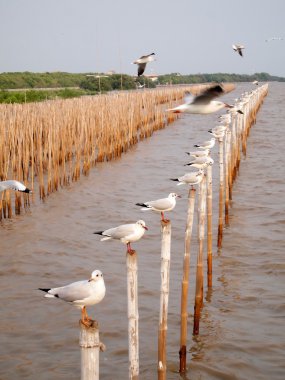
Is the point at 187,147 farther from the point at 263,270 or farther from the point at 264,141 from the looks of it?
the point at 263,270

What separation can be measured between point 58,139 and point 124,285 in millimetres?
5996

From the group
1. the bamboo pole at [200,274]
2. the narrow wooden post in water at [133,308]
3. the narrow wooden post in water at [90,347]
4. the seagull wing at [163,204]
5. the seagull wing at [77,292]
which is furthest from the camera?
the seagull wing at [163,204]

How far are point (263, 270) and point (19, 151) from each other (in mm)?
4965

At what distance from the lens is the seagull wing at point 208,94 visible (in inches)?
224

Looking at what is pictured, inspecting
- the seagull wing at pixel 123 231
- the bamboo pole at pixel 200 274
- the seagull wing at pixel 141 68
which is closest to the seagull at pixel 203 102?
the bamboo pole at pixel 200 274

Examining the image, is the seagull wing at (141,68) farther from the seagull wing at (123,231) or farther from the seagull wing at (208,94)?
the seagull wing at (123,231)

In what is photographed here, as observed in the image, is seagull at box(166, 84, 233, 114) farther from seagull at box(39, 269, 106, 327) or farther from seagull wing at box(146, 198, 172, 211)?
seagull at box(39, 269, 106, 327)

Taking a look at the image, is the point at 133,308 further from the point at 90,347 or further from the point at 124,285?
the point at 124,285

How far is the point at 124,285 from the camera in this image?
695cm

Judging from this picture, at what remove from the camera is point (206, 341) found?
5527 mm

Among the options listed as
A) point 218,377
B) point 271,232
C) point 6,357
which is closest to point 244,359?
point 218,377

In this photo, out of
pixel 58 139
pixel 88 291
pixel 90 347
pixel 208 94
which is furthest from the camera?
pixel 58 139

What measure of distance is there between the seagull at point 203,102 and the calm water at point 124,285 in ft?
7.35

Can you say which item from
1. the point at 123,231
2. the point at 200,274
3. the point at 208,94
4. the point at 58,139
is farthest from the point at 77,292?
the point at 58,139
